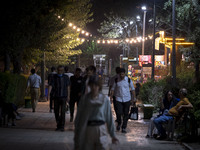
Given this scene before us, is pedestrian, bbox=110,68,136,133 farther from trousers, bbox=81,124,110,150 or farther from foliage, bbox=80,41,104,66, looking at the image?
foliage, bbox=80,41,104,66

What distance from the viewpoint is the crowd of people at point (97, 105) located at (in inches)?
205

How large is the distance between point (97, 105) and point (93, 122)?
0.25 m

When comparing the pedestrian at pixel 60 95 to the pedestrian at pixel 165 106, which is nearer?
the pedestrian at pixel 165 106

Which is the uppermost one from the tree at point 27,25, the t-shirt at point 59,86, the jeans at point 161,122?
the tree at point 27,25

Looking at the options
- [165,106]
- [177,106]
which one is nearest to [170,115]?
[177,106]

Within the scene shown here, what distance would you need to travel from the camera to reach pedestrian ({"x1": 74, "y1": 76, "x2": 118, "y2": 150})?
518 cm

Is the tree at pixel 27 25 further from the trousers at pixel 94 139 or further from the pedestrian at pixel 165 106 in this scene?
the trousers at pixel 94 139

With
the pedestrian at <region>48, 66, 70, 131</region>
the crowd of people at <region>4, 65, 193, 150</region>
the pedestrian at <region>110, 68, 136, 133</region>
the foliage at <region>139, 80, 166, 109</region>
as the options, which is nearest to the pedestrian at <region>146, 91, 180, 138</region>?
the crowd of people at <region>4, 65, 193, 150</region>

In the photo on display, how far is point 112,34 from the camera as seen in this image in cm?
5319

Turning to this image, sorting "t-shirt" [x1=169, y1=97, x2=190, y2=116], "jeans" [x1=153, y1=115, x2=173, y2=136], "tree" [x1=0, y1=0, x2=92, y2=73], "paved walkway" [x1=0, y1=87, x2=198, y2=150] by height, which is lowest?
"paved walkway" [x1=0, y1=87, x2=198, y2=150]

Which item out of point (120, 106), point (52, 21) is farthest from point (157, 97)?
point (120, 106)

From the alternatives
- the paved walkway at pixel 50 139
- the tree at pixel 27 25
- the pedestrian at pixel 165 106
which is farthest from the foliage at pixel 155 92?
the pedestrian at pixel 165 106

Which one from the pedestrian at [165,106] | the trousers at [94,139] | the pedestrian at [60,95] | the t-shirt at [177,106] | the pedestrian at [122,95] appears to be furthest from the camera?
the pedestrian at [122,95]

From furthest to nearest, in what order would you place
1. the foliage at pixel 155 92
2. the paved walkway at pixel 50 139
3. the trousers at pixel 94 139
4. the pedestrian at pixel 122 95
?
the foliage at pixel 155 92
the pedestrian at pixel 122 95
the paved walkway at pixel 50 139
the trousers at pixel 94 139
